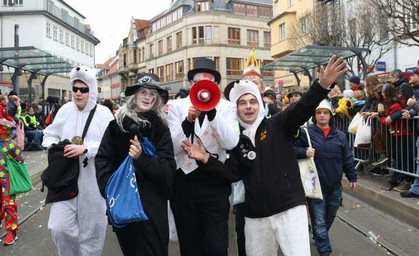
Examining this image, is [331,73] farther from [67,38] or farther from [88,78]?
[67,38]

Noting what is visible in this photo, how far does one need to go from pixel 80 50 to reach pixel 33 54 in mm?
46103

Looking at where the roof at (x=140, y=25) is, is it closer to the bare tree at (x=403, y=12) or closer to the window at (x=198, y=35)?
the window at (x=198, y=35)

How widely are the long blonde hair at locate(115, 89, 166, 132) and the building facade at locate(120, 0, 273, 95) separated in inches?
1693

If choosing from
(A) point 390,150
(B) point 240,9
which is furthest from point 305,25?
(B) point 240,9

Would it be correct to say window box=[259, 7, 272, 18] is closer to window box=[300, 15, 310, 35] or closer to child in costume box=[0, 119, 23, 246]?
window box=[300, 15, 310, 35]

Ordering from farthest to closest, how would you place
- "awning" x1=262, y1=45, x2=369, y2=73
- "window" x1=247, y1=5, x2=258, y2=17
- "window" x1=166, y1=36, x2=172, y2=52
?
1. "window" x1=166, y1=36, x2=172, y2=52
2. "window" x1=247, y1=5, x2=258, y2=17
3. "awning" x1=262, y1=45, x2=369, y2=73

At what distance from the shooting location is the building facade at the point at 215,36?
4759 centimetres

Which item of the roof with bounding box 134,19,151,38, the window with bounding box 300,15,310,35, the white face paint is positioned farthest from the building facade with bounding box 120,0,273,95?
the white face paint

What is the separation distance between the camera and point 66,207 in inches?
133

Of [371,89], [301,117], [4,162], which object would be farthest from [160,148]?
[371,89]

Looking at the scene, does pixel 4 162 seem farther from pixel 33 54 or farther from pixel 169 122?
pixel 33 54

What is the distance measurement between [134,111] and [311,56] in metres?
9.80

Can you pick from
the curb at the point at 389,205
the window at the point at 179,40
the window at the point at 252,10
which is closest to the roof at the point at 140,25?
the window at the point at 179,40

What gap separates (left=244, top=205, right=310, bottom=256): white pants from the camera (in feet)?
9.37
